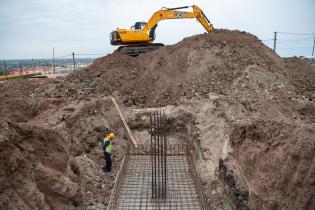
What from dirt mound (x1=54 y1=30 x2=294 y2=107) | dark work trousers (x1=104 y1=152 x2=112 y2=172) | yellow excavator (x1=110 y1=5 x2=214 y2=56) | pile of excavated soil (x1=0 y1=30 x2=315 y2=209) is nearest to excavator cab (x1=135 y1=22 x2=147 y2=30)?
yellow excavator (x1=110 y1=5 x2=214 y2=56)

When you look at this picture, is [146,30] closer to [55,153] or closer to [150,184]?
[150,184]

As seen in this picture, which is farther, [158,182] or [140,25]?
[140,25]

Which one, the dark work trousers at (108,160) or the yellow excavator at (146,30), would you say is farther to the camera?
the yellow excavator at (146,30)

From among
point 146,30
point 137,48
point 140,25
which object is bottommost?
point 137,48

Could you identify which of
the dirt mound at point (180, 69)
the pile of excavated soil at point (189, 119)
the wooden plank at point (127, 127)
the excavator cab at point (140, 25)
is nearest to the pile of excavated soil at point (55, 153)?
the pile of excavated soil at point (189, 119)

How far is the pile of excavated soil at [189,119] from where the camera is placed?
5.10 m

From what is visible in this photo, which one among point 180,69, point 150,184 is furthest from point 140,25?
point 150,184

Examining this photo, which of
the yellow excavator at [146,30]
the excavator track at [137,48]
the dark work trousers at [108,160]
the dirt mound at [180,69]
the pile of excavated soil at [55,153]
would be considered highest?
the yellow excavator at [146,30]

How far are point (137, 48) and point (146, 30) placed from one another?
1.22 metres

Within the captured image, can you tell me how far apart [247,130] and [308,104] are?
16.5 ft

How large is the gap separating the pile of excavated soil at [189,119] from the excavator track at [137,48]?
79 centimetres

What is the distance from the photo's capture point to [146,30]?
48.2ft

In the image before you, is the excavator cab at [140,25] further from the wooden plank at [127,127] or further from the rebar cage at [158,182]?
the rebar cage at [158,182]

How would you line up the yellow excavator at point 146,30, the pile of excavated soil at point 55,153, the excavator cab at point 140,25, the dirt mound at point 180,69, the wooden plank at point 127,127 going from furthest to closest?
the excavator cab at point 140,25 < the yellow excavator at point 146,30 < the dirt mound at point 180,69 < the wooden plank at point 127,127 < the pile of excavated soil at point 55,153
